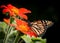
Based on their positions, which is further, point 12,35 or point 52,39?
point 52,39

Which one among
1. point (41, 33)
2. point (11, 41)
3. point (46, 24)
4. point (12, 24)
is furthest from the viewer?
point (46, 24)

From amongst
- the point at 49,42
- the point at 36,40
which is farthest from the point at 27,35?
the point at 49,42

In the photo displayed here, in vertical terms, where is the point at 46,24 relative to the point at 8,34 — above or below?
below

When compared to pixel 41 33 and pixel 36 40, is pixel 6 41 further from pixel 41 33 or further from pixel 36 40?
pixel 41 33

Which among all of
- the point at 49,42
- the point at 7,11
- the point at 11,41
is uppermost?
the point at 7,11

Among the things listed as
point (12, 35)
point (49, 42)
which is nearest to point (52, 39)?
point (49, 42)

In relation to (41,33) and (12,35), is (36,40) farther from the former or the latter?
(41,33)

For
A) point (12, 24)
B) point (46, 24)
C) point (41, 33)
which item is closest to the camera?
point (12, 24)

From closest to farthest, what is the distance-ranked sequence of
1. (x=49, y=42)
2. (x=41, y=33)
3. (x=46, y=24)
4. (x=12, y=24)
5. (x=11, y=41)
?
1. (x=12, y=24)
2. (x=11, y=41)
3. (x=41, y=33)
4. (x=49, y=42)
5. (x=46, y=24)

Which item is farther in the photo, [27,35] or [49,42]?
[49,42]
